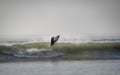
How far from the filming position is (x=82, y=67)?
22.0 ft

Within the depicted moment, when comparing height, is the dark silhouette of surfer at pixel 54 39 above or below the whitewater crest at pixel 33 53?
above

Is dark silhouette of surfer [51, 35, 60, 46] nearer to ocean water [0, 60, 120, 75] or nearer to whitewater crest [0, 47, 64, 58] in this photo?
whitewater crest [0, 47, 64, 58]

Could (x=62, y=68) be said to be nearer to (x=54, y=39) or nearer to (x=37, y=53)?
(x=37, y=53)

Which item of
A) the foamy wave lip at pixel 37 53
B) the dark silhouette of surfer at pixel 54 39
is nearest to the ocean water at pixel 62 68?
the foamy wave lip at pixel 37 53

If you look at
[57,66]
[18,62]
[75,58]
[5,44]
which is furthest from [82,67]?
[5,44]

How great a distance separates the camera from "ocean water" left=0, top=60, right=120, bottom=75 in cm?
616

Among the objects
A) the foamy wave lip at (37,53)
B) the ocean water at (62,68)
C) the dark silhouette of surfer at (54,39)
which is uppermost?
the dark silhouette of surfer at (54,39)

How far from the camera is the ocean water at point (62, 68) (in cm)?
616

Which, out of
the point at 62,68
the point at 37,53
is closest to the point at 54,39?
the point at 37,53

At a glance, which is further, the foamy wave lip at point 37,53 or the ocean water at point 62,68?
the foamy wave lip at point 37,53

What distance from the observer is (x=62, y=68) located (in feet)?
21.9

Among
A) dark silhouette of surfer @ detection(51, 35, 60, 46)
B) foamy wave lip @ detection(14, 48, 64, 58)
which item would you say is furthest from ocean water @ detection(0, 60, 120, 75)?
dark silhouette of surfer @ detection(51, 35, 60, 46)

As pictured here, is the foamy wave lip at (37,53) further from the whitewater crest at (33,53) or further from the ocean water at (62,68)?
the ocean water at (62,68)

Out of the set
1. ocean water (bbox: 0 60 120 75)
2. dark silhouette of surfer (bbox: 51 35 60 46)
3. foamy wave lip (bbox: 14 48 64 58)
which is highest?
dark silhouette of surfer (bbox: 51 35 60 46)
